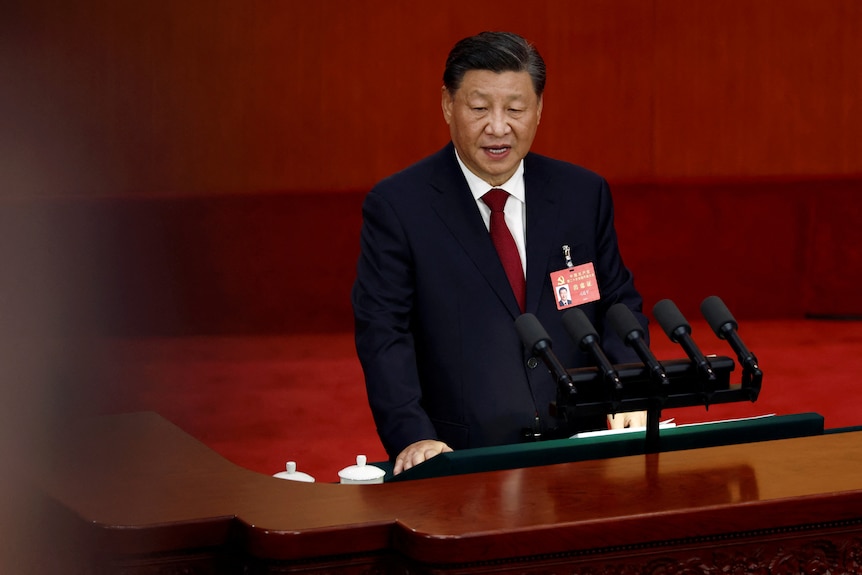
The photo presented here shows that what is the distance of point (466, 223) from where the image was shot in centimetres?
210

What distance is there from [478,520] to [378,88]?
365cm

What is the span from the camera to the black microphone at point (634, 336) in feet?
4.92

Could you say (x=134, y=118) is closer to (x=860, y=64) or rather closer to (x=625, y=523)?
(x=860, y=64)

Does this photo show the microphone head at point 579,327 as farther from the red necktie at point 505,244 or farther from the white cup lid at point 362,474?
the red necktie at point 505,244

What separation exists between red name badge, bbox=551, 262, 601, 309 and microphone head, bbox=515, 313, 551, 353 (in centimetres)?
58

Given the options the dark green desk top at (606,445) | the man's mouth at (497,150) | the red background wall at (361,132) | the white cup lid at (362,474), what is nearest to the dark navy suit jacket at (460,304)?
the man's mouth at (497,150)

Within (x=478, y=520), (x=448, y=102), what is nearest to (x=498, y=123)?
(x=448, y=102)

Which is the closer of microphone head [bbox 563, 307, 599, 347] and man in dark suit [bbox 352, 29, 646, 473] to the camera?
microphone head [bbox 563, 307, 599, 347]

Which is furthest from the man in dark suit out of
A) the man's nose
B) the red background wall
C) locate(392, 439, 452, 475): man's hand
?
the red background wall

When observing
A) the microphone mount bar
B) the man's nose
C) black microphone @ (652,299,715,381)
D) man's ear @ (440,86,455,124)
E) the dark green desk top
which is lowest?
the dark green desk top

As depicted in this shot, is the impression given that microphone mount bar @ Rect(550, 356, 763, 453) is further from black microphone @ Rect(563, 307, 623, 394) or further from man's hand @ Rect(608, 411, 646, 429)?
man's hand @ Rect(608, 411, 646, 429)

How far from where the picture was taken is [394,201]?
2.09 meters

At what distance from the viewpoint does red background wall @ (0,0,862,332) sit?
467 centimetres

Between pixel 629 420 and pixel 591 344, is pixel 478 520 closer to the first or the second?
pixel 591 344
